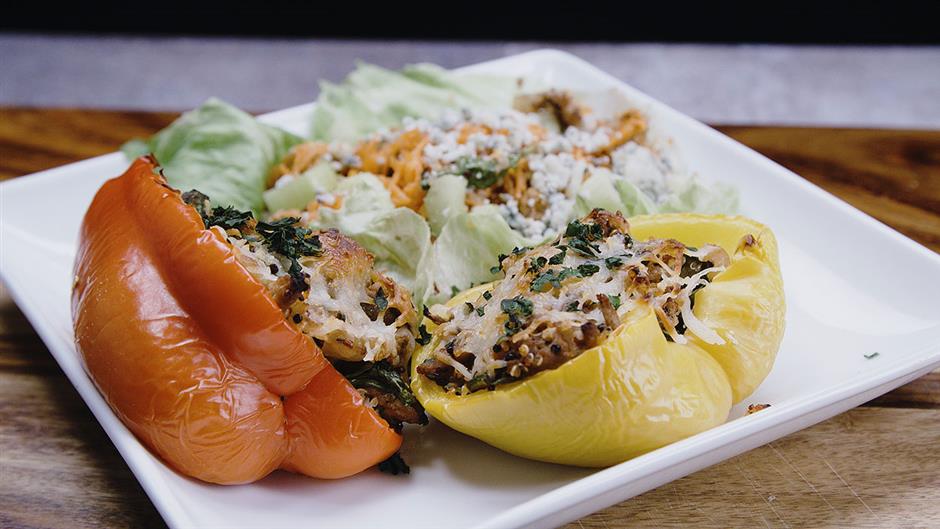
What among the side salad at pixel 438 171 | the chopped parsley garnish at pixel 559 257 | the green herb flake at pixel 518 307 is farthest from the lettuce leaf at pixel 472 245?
the green herb flake at pixel 518 307

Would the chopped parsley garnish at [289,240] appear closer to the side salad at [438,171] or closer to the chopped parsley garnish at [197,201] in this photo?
the chopped parsley garnish at [197,201]

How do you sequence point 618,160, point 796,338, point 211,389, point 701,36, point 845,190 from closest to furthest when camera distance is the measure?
point 211,389
point 796,338
point 618,160
point 845,190
point 701,36

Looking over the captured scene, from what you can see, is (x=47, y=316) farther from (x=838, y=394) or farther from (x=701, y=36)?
(x=701, y=36)

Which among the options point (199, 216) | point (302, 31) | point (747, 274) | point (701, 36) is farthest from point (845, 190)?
point (302, 31)

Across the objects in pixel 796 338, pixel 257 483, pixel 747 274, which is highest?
pixel 747 274

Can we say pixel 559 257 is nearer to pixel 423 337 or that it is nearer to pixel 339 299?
pixel 423 337

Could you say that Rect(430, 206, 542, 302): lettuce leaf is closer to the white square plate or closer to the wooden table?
the white square plate
